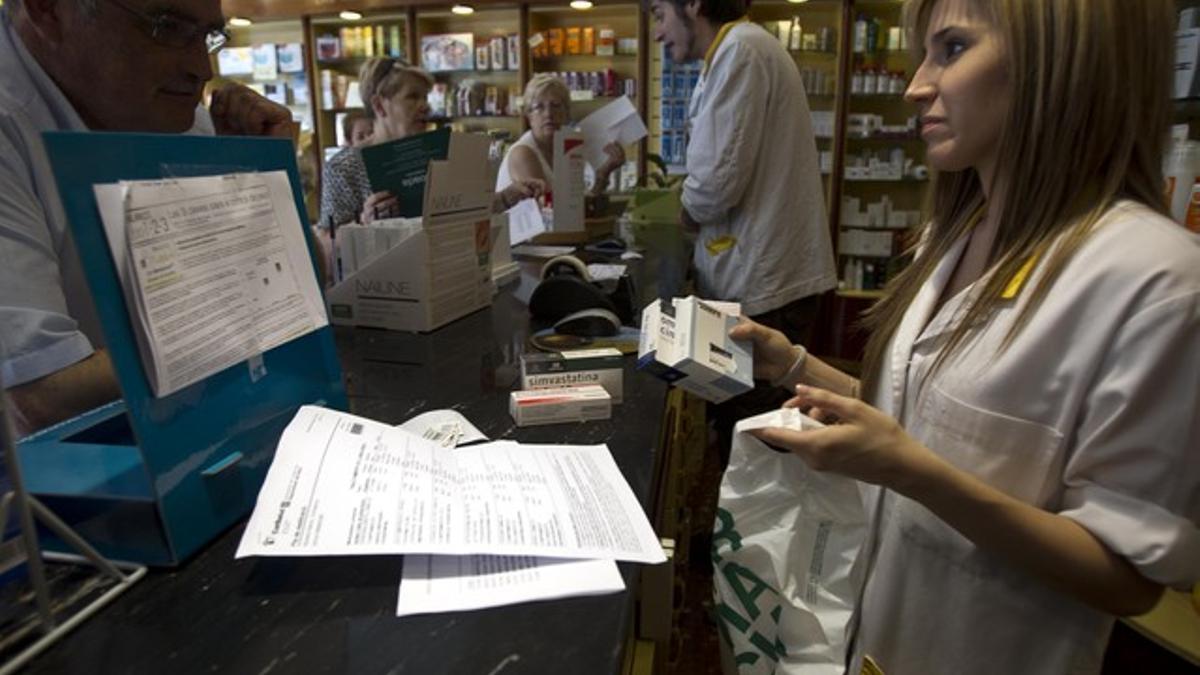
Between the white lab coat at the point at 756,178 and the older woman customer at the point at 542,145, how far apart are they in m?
1.08

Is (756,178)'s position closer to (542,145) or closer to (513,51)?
(542,145)

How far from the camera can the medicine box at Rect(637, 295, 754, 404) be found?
1.00m

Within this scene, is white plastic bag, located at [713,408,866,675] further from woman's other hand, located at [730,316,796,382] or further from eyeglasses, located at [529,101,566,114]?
eyeglasses, located at [529,101,566,114]

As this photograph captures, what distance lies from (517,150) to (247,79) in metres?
4.01

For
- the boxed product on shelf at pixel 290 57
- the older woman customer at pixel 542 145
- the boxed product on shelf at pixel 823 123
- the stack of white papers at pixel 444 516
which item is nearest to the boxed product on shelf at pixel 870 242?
the boxed product on shelf at pixel 823 123

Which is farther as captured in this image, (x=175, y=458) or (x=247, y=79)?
(x=247, y=79)

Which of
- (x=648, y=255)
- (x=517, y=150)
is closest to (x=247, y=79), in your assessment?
(x=517, y=150)

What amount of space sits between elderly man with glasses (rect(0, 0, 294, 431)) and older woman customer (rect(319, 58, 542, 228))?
1447mm

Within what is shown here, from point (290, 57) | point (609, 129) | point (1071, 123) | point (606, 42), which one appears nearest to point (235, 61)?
point (290, 57)

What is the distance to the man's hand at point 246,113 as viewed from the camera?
4.90 ft

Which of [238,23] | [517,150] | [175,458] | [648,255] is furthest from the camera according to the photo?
[238,23]

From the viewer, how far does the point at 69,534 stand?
26.1 inches

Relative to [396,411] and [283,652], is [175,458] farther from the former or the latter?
[396,411]

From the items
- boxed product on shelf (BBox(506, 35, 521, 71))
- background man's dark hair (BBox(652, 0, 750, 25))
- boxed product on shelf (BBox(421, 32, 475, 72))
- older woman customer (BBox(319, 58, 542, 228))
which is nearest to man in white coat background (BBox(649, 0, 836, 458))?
background man's dark hair (BBox(652, 0, 750, 25))
